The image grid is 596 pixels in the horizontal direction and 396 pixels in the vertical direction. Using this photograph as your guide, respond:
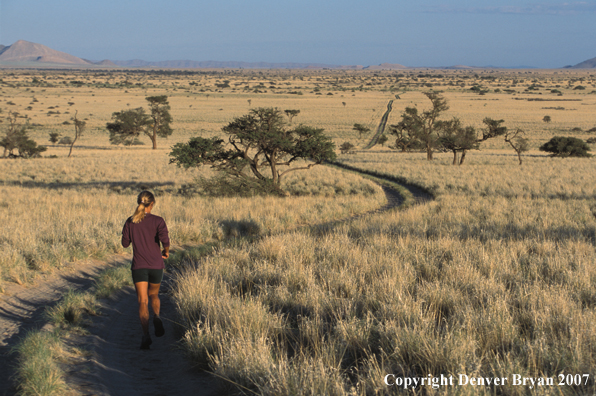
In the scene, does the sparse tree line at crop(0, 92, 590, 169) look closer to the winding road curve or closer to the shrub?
the shrub

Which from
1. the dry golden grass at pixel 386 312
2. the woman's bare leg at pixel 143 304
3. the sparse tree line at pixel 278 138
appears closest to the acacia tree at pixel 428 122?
the sparse tree line at pixel 278 138

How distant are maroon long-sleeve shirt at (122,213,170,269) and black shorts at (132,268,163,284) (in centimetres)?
6

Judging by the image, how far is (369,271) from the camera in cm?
714

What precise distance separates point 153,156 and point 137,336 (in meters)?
39.5

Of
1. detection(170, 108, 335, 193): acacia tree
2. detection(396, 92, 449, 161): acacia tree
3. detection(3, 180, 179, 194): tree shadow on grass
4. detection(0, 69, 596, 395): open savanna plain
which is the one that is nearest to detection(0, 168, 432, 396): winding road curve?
detection(0, 69, 596, 395): open savanna plain

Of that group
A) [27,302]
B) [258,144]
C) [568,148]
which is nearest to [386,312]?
[27,302]

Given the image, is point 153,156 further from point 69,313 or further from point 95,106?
point 95,106

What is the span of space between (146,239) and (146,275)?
45 centimetres

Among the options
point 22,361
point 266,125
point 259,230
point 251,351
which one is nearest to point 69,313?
point 22,361

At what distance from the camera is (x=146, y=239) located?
558 cm

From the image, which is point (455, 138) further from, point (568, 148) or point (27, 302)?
point (27, 302)

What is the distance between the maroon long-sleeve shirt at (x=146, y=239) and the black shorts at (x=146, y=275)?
56 mm

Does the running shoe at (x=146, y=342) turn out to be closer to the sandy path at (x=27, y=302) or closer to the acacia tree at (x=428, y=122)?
the sandy path at (x=27, y=302)

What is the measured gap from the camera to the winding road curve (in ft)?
14.5
